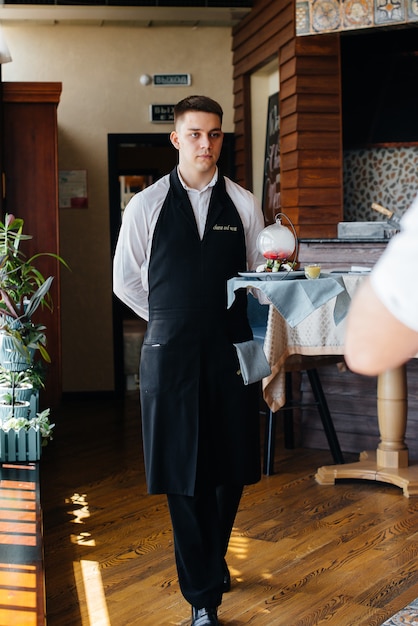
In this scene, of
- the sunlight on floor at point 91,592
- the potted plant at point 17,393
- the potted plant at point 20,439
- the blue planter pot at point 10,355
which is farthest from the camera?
the blue planter pot at point 10,355

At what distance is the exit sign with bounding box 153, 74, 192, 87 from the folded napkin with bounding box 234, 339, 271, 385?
17.2 ft

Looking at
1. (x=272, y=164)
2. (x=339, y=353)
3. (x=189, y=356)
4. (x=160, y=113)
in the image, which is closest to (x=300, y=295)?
(x=189, y=356)

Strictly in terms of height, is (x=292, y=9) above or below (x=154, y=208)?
above

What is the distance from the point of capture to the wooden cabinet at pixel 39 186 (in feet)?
19.9

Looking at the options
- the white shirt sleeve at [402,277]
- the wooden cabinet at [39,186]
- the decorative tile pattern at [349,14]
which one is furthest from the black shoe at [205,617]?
the decorative tile pattern at [349,14]

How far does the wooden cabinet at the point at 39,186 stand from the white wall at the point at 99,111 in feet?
4.89

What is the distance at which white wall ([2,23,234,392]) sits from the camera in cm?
757

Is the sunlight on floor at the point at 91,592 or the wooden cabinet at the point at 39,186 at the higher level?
the wooden cabinet at the point at 39,186

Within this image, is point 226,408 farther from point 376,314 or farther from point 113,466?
point 113,466

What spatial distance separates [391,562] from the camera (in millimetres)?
3467

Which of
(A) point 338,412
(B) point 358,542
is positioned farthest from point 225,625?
(A) point 338,412

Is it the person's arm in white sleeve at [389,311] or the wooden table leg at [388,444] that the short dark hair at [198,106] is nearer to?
the person's arm in white sleeve at [389,311]

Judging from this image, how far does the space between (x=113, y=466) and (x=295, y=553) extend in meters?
1.81

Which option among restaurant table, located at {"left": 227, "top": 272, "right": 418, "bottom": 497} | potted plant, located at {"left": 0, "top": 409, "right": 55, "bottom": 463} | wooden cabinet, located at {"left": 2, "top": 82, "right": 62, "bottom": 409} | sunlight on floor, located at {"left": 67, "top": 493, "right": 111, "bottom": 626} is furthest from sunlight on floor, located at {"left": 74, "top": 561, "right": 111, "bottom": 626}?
wooden cabinet, located at {"left": 2, "top": 82, "right": 62, "bottom": 409}
